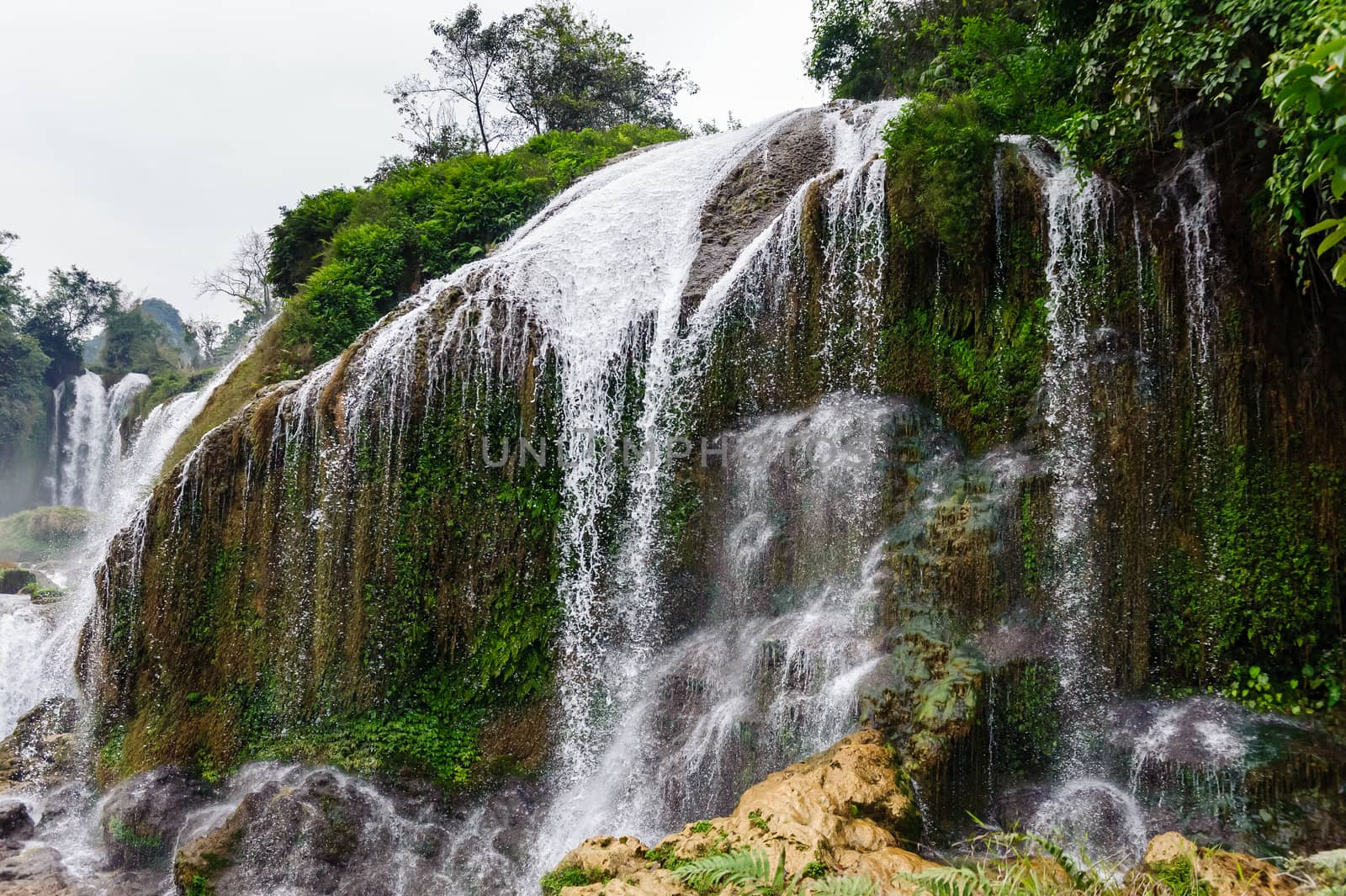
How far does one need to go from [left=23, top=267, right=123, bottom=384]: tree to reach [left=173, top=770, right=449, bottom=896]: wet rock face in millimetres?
31232

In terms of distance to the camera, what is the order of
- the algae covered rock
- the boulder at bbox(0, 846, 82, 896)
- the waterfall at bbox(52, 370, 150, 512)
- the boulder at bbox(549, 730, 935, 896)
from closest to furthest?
the boulder at bbox(549, 730, 935, 896) → the boulder at bbox(0, 846, 82, 896) → the algae covered rock → the waterfall at bbox(52, 370, 150, 512)

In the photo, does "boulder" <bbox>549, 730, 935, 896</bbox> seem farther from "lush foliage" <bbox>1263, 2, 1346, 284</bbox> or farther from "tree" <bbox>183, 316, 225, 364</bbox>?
"tree" <bbox>183, 316, 225, 364</bbox>

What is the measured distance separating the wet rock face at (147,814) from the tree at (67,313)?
29509 mm

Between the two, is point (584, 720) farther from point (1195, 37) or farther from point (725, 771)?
point (1195, 37)

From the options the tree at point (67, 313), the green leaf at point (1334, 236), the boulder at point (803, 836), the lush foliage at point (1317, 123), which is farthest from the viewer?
the tree at point (67, 313)

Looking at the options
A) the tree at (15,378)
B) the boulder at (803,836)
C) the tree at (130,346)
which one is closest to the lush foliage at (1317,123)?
the boulder at (803,836)

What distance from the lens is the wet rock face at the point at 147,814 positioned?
827 centimetres

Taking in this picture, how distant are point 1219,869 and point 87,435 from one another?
118ft

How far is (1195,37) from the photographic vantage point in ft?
20.9

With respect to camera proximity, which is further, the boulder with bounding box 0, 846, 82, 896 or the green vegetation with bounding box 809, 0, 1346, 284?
the boulder with bounding box 0, 846, 82, 896

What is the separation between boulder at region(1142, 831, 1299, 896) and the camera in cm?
390

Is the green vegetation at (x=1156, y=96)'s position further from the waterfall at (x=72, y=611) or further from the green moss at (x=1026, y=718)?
the waterfall at (x=72, y=611)

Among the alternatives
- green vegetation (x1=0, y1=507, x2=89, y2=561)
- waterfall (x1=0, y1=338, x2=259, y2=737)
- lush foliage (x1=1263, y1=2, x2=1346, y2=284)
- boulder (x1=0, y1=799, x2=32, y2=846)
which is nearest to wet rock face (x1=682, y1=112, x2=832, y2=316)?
lush foliage (x1=1263, y1=2, x2=1346, y2=284)

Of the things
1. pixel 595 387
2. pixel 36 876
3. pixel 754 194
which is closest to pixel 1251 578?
pixel 595 387
